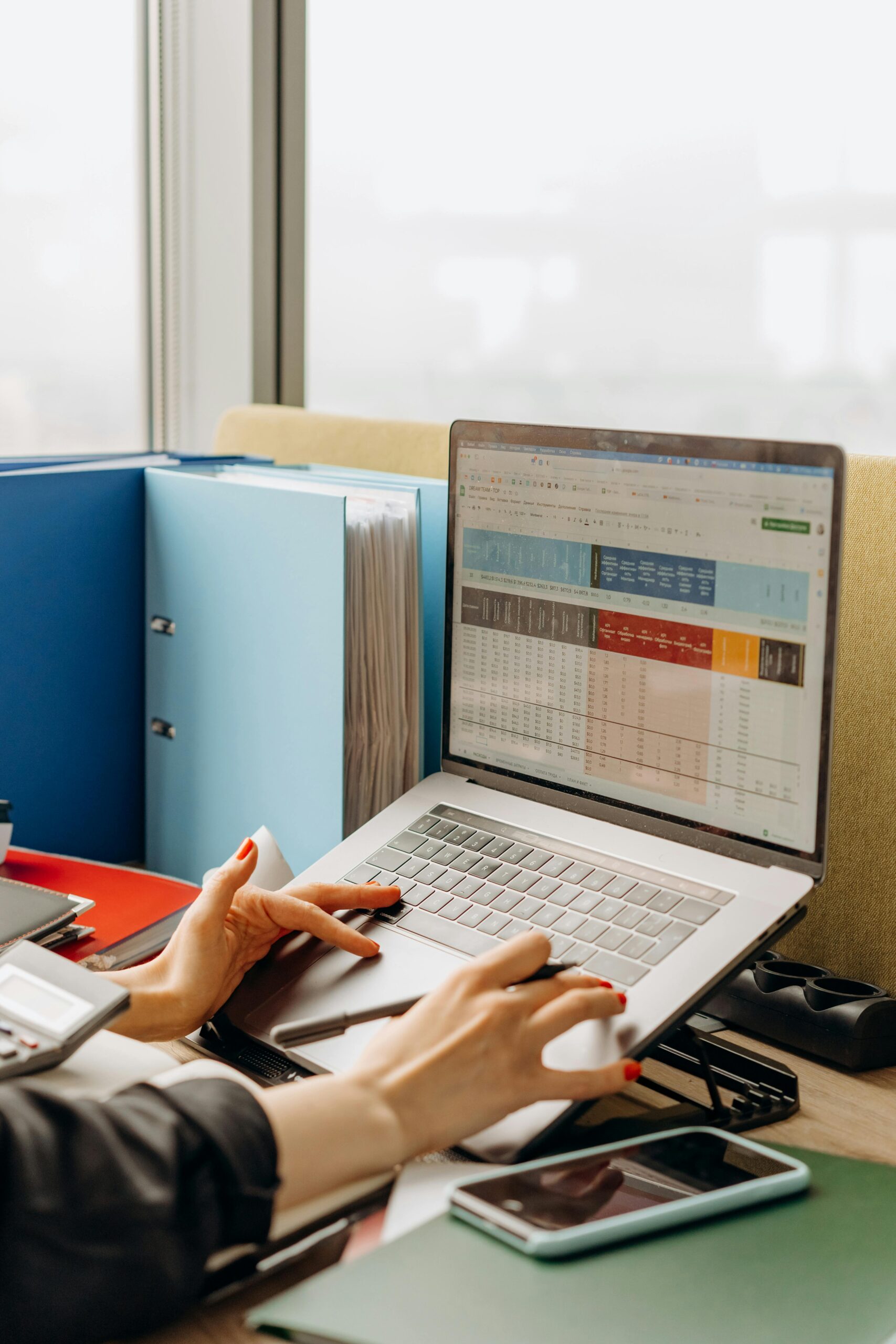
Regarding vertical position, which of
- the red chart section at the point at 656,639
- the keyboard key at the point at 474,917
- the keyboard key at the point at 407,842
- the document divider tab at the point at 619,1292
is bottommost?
the document divider tab at the point at 619,1292

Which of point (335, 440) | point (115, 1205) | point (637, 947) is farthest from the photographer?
point (335, 440)

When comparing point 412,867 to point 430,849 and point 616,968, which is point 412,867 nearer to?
point 430,849

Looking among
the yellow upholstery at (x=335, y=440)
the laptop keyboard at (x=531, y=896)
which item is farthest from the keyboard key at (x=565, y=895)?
the yellow upholstery at (x=335, y=440)

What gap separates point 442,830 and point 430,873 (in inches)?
1.9

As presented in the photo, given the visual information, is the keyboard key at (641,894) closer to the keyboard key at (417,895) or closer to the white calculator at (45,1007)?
the keyboard key at (417,895)

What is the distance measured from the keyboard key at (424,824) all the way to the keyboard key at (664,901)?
212 millimetres

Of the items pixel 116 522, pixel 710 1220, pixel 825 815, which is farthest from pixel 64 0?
pixel 710 1220

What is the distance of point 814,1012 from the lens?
0.83 meters

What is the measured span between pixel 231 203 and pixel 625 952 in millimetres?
1616

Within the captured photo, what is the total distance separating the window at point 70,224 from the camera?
6.28 ft

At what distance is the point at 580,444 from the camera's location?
843 millimetres

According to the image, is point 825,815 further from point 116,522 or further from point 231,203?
point 231,203

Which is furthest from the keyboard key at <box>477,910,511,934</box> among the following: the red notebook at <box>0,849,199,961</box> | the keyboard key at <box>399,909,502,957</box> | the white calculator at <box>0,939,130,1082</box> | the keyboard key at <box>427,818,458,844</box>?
the red notebook at <box>0,849,199,961</box>

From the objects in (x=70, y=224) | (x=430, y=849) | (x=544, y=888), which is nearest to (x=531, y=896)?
(x=544, y=888)
